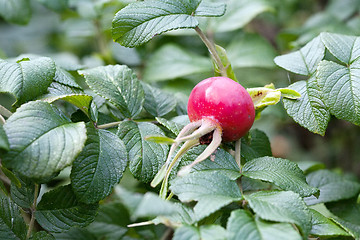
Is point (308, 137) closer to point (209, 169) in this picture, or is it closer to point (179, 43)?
point (179, 43)

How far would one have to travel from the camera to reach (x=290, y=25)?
112 inches

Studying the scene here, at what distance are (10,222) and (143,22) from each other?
589 mm

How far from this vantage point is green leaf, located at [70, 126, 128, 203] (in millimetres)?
922

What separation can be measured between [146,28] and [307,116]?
1.55 ft

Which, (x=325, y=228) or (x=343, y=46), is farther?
(x=343, y=46)

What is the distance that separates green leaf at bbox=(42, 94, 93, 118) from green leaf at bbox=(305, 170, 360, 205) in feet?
2.36

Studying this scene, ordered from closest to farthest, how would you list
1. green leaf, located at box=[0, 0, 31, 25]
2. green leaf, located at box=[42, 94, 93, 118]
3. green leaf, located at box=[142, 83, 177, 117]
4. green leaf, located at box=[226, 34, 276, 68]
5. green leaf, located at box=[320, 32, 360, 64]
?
green leaf, located at box=[42, 94, 93, 118] < green leaf, located at box=[320, 32, 360, 64] < green leaf, located at box=[142, 83, 177, 117] < green leaf, located at box=[0, 0, 31, 25] < green leaf, located at box=[226, 34, 276, 68]

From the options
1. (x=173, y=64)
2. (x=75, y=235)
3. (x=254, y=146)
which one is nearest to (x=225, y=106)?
(x=254, y=146)

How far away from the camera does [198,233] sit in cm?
76

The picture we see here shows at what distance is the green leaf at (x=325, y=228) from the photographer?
86 cm


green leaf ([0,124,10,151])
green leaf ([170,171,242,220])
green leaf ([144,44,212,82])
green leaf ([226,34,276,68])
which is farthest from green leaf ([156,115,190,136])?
green leaf ([226,34,276,68])

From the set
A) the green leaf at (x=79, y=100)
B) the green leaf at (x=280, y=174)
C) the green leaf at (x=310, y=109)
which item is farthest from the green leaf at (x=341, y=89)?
the green leaf at (x=79, y=100)

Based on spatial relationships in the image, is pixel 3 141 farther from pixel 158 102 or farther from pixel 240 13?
pixel 240 13

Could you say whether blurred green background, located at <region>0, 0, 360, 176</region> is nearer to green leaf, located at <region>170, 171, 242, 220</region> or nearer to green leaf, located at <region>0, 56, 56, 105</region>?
green leaf, located at <region>0, 56, 56, 105</region>
